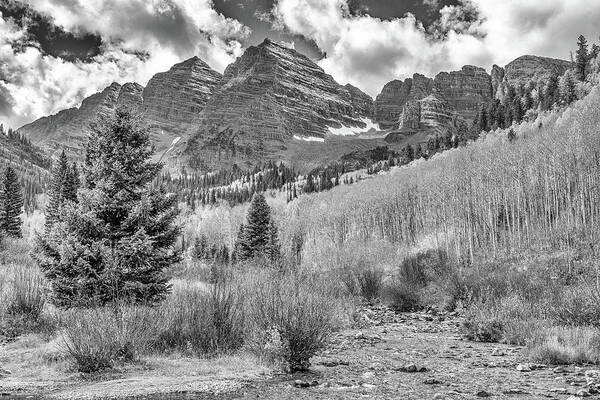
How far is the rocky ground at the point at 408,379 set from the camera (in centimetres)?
789

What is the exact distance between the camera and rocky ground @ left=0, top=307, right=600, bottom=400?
789cm

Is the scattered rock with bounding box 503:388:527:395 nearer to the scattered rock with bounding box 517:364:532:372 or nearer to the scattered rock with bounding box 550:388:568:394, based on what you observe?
the scattered rock with bounding box 550:388:568:394

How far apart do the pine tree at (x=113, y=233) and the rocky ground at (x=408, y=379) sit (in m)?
6.69

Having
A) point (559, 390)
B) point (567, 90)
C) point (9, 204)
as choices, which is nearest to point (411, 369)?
point (559, 390)

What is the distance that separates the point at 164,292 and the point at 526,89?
162337mm

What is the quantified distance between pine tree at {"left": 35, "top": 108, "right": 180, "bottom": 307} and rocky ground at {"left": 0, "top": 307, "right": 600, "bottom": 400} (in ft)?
21.9

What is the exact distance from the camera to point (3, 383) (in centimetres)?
902

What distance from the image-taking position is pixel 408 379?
31.3 feet

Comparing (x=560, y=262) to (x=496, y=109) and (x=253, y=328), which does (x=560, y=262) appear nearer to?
(x=253, y=328)

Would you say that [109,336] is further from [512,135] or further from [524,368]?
[512,135]

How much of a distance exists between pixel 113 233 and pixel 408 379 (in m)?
11.4

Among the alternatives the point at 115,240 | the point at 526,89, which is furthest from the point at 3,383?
the point at 526,89

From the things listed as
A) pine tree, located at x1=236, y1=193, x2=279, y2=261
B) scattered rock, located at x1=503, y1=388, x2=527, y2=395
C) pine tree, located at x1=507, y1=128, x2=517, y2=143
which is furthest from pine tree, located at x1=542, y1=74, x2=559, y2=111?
Result: scattered rock, located at x1=503, y1=388, x2=527, y2=395

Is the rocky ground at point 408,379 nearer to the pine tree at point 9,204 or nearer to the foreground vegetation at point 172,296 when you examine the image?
Answer: the foreground vegetation at point 172,296
